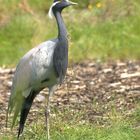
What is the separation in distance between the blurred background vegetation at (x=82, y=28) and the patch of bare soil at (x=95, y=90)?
0.41 m

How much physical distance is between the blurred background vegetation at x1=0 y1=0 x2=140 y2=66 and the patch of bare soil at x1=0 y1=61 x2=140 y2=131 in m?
0.41

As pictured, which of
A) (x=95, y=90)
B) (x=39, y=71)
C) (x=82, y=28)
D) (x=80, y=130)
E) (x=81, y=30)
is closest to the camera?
(x=39, y=71)

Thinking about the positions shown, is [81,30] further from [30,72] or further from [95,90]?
[30,72]

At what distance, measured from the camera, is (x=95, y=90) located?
10508mm

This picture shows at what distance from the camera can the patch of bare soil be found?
921cm

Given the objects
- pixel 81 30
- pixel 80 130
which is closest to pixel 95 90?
pixel 80 130

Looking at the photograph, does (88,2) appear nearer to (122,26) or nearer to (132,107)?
(122,26)

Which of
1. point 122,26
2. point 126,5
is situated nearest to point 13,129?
point 122,26

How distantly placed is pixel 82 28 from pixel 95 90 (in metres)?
3.02

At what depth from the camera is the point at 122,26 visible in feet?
43.4

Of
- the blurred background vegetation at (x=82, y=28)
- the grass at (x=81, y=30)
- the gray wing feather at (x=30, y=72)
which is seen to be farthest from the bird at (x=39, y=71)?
the blurred background vegetation at (x=82, y=28)

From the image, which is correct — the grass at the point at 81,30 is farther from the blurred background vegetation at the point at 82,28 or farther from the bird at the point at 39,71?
the bird at the point at 39,71

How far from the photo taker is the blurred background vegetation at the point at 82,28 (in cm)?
1258

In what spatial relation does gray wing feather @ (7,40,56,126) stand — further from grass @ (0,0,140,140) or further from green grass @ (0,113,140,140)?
grass @ (0,0,140,140)
